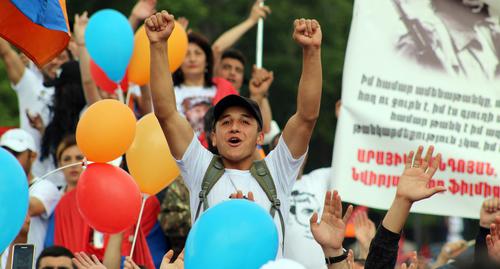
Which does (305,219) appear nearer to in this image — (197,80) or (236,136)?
(197,80)

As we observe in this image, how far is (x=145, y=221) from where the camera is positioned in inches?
346

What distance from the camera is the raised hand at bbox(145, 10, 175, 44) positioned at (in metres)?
6.72

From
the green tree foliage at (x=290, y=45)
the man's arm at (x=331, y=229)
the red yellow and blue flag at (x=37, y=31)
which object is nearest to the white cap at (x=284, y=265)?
the man's arm at (x=331, y=229)

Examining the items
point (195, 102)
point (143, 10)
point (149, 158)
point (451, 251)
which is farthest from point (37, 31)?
point (451, 251)

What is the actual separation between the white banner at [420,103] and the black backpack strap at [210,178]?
2.06 m

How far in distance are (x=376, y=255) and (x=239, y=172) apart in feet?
3.63

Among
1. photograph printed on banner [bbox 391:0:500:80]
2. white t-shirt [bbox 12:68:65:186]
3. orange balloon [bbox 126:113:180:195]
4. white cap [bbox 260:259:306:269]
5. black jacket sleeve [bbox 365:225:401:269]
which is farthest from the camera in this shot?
white t-shirt [bbox 12:68:65:186]

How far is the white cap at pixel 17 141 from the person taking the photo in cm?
920

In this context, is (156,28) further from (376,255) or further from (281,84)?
(281,84)

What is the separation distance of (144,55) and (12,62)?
4.94 ft

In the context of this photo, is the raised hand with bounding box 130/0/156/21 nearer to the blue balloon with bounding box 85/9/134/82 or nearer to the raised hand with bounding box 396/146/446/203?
the blue balloon with bounding box 85/9/134/82

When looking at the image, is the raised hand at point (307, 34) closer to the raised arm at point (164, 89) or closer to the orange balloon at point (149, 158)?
the raised arm at point (164, 89)

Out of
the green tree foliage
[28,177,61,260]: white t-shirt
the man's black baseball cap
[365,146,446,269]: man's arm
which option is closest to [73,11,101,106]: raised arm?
[28,177,61,260]: white t-shirt

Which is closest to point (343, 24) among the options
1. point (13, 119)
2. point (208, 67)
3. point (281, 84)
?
point (281, 84)
